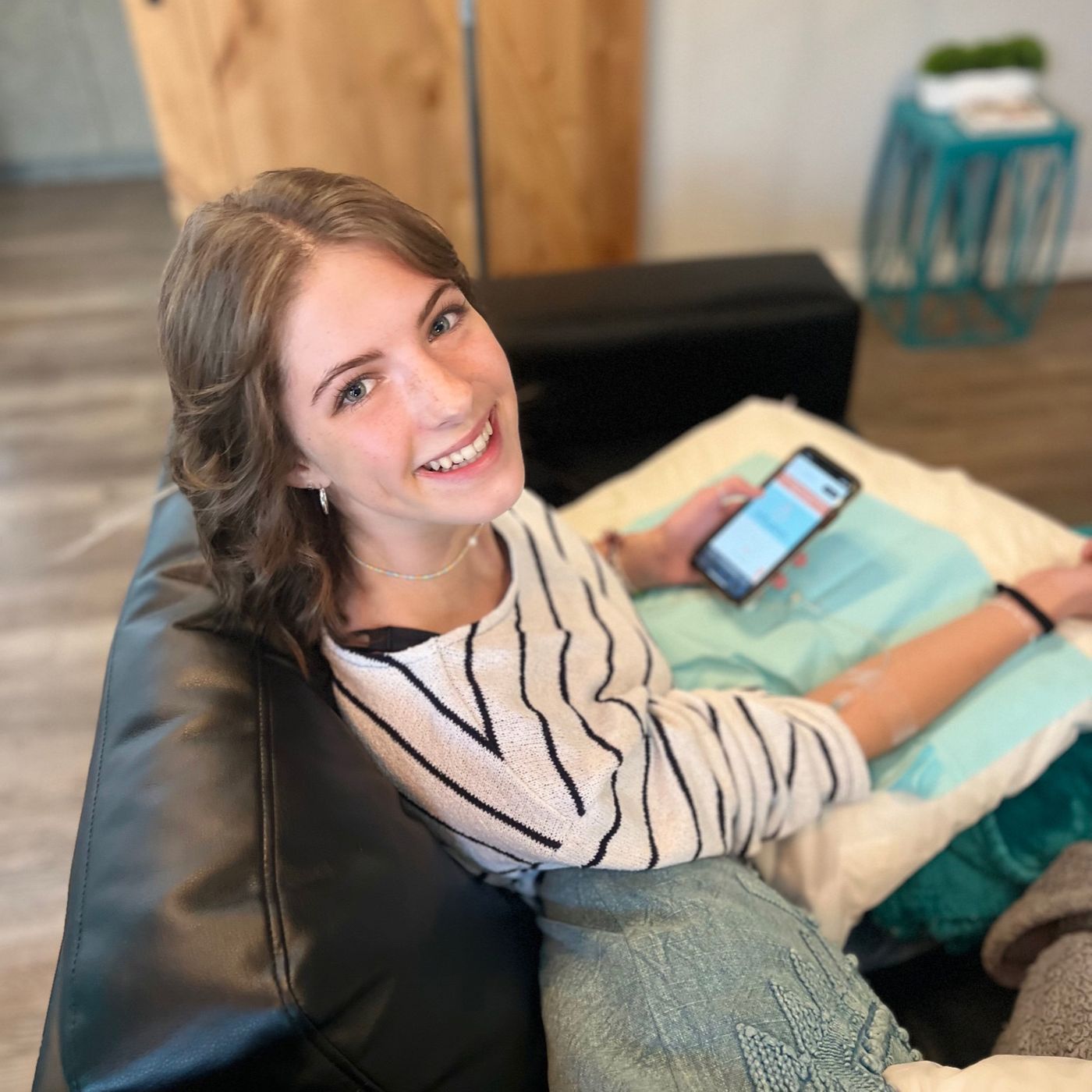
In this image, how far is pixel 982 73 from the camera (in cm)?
213

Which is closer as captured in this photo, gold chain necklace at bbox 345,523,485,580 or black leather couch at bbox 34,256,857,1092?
black leather couch at bbox 34,256,857,1092

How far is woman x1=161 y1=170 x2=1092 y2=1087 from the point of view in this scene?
0.70 m

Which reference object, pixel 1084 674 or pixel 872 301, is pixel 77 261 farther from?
pixel 1084 674

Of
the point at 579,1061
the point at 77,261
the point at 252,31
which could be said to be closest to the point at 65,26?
the point at 77,261

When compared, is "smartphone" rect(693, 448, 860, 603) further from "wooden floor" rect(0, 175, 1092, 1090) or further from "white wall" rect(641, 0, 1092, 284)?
"white wall" rect(641, 0, 1092, 284)

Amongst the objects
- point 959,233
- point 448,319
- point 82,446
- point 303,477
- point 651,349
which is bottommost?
point 82,446

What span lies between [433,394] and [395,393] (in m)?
0.03

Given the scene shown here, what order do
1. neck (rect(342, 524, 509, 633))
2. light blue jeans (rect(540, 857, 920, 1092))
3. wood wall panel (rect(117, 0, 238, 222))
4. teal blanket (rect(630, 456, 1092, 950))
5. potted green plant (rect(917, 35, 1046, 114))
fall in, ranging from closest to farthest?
1. light blue jeans (rect(540, 857, 920, 1092))
2. neck (rect(342, 524, 509, 633))
3. teal blanket (rect(630, 456, 1092, 950))
4. wood wall panel (rect(117, 0, 238, 222))
5. potted green plant (rect(917, 35, 1046, 114))

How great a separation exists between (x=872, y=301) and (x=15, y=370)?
223 cm

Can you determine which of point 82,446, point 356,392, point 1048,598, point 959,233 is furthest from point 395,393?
point 959,233

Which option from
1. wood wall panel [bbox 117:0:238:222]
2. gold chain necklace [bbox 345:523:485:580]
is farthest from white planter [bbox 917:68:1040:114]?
gold chain necklace [bbox 345:523:485:580]

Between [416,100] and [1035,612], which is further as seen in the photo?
[416,100]

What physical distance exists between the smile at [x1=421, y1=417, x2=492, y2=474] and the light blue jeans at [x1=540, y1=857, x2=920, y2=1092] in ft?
1.19

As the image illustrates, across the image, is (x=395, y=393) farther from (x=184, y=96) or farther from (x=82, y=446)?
(x=82, y=446)
